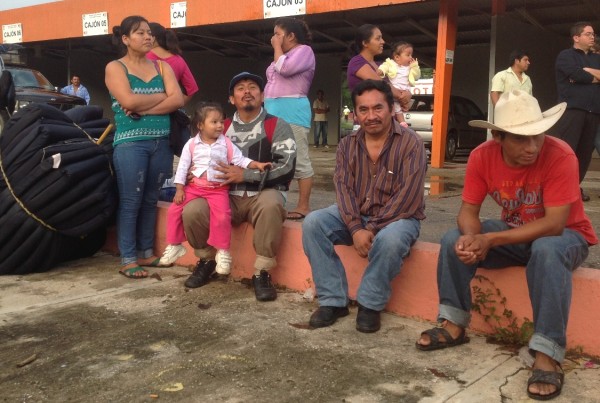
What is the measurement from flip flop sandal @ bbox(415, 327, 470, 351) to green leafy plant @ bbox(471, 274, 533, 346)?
19cm

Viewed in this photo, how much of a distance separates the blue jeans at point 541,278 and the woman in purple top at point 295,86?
2.04 metres

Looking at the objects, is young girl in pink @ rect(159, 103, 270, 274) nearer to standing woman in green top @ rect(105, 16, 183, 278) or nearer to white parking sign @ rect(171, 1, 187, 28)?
standing woman in green top @ rect(105, 16, 183, 278)

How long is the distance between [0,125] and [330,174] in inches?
221

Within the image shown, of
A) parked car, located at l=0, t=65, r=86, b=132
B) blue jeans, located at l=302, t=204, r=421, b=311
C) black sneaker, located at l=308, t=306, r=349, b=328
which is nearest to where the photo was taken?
blue jeans, located at l=302, t=204, r=421, b=311

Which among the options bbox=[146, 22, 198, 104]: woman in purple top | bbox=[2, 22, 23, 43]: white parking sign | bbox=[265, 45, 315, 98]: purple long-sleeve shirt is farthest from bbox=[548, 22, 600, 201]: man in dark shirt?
bbox=[2, 22, 23, 43]: white parking sign

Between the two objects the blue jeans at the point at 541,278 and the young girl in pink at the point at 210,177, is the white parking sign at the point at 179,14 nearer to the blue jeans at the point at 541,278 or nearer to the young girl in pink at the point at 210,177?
the young girl in pink at the point at 210,177

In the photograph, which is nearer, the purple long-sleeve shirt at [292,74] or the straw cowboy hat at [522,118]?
the straw cowboy hat at [522,118]

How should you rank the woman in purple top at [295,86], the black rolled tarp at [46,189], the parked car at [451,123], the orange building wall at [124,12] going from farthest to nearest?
the parked car at [451,123] < the orange building wall at [124,12] < the woman in purple top at [295,86] < the black rolled tarp at [46,189]

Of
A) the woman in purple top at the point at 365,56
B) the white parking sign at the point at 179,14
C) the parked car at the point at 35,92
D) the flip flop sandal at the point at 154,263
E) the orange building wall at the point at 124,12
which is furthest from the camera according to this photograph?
the white parking sign at the point at 179,14

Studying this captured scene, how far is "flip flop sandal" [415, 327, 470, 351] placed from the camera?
3.06 m

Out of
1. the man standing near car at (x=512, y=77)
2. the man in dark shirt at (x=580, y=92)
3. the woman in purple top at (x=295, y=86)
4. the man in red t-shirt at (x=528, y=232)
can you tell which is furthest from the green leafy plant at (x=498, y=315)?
the man standing near car at (x=512, y=77)

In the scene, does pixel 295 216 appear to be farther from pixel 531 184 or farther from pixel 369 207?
pixel 531 184

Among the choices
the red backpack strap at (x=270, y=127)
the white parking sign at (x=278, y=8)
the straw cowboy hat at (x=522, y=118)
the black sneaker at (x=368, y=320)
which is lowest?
the black sneaker at (x=368, y=320)

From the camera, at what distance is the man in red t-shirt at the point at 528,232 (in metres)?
2.70
